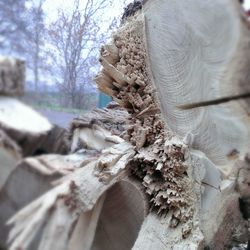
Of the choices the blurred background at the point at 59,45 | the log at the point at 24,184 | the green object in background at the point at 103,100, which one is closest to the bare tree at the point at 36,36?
the blurred background at the point at 59,45

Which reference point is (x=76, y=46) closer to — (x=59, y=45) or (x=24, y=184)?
(x=59, y=45)

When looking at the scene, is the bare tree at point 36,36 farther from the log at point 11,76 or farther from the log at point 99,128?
the log at point 99,128

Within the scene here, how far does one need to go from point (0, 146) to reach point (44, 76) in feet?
0.77

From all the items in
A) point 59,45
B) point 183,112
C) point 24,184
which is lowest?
point 24,184

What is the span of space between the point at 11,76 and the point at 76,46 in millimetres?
425

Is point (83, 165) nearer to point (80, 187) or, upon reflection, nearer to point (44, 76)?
point (80, 187)

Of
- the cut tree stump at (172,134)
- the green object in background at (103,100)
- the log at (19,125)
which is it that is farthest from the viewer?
the green object in background at (103,100)

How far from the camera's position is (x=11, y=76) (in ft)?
2.48

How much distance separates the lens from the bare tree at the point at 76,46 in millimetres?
1080

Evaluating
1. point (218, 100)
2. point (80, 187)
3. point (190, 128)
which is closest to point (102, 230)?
point (80, 187)

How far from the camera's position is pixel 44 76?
0.90 m

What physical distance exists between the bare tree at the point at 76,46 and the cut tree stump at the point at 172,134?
62mm

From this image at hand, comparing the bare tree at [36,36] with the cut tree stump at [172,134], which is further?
the cut tree stump at [172,134]

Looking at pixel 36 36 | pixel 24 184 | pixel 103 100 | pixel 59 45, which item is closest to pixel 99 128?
pixel 103 100
